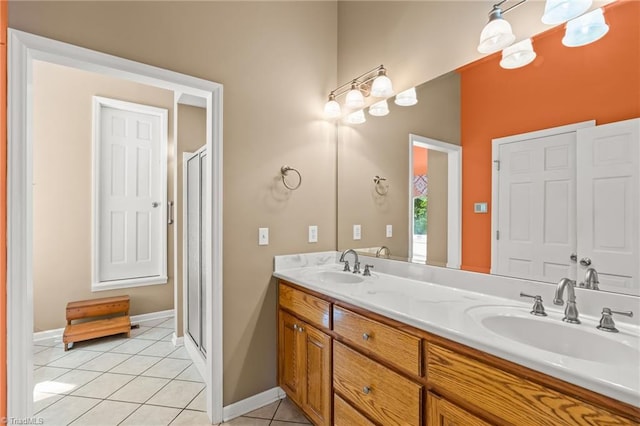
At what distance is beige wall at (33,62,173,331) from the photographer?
3068 mm

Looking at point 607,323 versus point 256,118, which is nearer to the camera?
point 607,323

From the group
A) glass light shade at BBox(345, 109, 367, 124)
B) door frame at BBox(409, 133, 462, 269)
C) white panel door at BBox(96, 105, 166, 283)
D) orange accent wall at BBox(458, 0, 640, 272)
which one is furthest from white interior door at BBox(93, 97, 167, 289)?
orange accent wall at BBox(458, 0, 640, 272)

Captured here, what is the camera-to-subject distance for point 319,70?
2.34 meters

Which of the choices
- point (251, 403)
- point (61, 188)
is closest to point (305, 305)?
point (251, 403)

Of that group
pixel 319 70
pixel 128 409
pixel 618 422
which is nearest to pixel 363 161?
pixel 319 70

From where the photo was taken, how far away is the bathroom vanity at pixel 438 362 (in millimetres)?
756

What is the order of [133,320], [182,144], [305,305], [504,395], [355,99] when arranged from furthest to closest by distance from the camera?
1. [133,320]
2. [182,144]
3. [355,99]
4. [305,305]
5. [504,395]

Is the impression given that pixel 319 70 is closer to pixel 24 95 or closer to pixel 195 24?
pixel 195 24

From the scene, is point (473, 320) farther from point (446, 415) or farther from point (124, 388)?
point (124, 388)

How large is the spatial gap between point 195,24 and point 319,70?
909 millimetres

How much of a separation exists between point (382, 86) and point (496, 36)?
702mm

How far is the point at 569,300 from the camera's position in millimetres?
1090

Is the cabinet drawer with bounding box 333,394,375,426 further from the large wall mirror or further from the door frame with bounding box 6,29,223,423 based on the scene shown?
the door frame with bounding box 6,29,223,423

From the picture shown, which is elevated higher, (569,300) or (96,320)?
(569,300)
